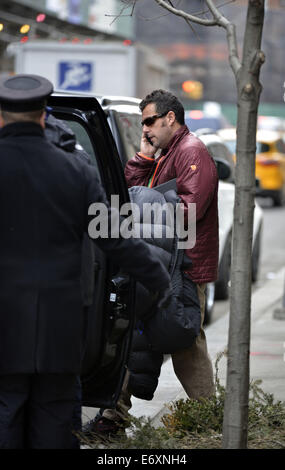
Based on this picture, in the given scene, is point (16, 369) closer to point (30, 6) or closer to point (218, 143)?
point (218, 143)

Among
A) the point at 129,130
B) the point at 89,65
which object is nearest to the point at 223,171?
the point at 129,130

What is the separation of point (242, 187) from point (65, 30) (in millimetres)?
23845

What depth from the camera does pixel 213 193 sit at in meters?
5.44

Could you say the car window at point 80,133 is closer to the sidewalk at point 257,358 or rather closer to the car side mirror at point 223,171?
the sidewalk at point 257,358

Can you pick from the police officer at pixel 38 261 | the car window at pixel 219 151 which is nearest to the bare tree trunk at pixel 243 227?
the police officer at pixel 38 261

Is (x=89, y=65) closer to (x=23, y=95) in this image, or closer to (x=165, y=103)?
(x=165, y=103)

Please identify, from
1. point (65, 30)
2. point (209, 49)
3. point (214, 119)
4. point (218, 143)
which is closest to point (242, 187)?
point (218, 143)

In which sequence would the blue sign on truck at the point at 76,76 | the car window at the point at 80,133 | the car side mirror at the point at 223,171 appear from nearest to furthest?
the car window at the point at 80,133 → the car side mirror at the point at 223,171 → the blue sign on truck at the point at 76,76

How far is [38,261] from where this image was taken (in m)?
3.85

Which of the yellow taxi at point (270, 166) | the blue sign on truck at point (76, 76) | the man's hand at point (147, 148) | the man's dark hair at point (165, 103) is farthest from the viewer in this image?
the yellow taxi at point (270, 166)

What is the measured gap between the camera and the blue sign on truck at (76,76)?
17.6 meters

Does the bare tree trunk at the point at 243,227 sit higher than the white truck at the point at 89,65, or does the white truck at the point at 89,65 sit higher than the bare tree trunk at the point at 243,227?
the white truck at the point at 89,65

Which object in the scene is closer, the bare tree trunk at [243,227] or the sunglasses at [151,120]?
the bare tree trunk at [243,227]

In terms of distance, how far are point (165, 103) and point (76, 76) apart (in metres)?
12.4
